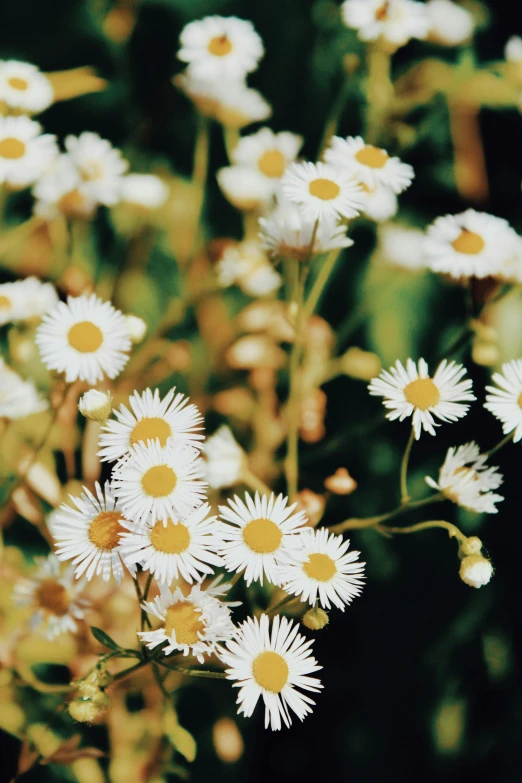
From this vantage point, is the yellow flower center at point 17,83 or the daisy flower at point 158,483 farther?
the yellow flower center at point 17,83

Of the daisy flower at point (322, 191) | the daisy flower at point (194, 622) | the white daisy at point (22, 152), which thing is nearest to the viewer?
the daisy flower at point (194, 622)

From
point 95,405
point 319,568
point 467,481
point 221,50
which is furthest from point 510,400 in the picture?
point 221,50

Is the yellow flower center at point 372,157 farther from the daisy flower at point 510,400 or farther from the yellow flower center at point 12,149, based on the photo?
the yellow flower center at point 12,149

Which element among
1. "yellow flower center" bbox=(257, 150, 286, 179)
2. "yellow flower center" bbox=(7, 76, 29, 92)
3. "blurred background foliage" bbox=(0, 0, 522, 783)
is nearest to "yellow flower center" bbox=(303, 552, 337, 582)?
"blurred background foliage" bbox=(0, 0, 522, 783)

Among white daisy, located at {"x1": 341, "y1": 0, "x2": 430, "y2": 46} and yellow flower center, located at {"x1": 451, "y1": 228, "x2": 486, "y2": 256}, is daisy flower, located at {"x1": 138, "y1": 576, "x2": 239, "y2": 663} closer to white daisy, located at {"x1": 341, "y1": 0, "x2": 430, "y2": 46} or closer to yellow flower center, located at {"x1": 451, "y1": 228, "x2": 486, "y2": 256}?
yellow flower center, located at {"x1": 451, "y1": 228, "x2": 486, "y2": 256}

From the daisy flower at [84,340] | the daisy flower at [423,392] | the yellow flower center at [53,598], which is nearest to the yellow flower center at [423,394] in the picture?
the daisy flower at [423,392]

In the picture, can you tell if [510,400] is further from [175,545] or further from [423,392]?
[175,545]

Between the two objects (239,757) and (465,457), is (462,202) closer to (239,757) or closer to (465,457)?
(465,457)

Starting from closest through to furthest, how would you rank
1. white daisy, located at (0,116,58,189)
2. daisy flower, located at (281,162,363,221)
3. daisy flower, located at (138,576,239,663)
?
1. daisy flower, located at (138,576,239,663)
2. daisy flower, located at (281,162,363,221)
3. white daisy, located at (0,116,58,189)
